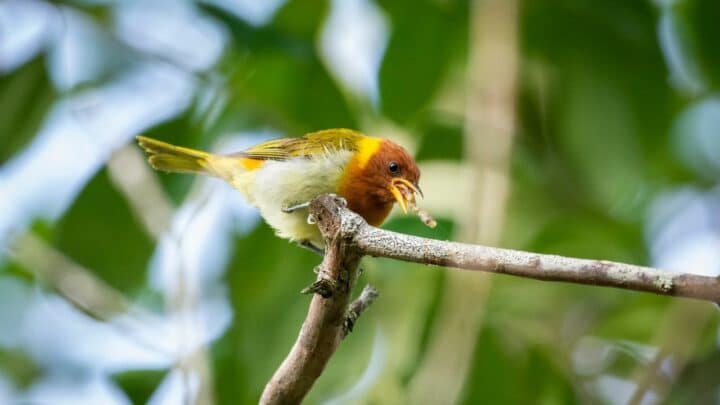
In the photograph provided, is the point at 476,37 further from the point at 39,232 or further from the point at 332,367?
the point at 39,232

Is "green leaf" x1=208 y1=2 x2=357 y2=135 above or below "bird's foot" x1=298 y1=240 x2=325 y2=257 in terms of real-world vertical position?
above

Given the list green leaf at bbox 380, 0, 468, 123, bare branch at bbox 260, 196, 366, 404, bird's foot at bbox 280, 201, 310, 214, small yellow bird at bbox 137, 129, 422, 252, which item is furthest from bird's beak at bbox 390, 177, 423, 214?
bare branch at bbox 260, 196, 366, 404

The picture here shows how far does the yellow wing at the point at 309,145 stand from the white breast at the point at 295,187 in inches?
2.5

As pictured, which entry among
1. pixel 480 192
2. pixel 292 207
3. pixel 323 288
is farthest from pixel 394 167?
pixel 323 288

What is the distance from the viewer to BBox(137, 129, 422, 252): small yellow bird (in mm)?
3512

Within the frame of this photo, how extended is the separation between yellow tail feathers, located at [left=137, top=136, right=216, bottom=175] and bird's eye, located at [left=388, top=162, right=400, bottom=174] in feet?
3.06

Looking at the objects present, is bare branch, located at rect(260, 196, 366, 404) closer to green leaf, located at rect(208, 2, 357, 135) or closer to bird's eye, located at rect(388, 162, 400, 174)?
bird's eye, located at rect(388, 162, 400, 174)

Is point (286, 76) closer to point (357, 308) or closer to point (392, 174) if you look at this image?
point (392, 174)

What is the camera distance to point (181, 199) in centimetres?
423

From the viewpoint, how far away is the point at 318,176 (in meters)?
3.64

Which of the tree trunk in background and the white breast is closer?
the tree trunk in background

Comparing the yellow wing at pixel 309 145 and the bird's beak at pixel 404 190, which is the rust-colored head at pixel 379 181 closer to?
the bird's beak at pixel 404 190

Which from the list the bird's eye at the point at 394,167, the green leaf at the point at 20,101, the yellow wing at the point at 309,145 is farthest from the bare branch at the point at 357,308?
the green leaf at the point at 20,101

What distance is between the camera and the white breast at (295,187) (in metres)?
3.54
